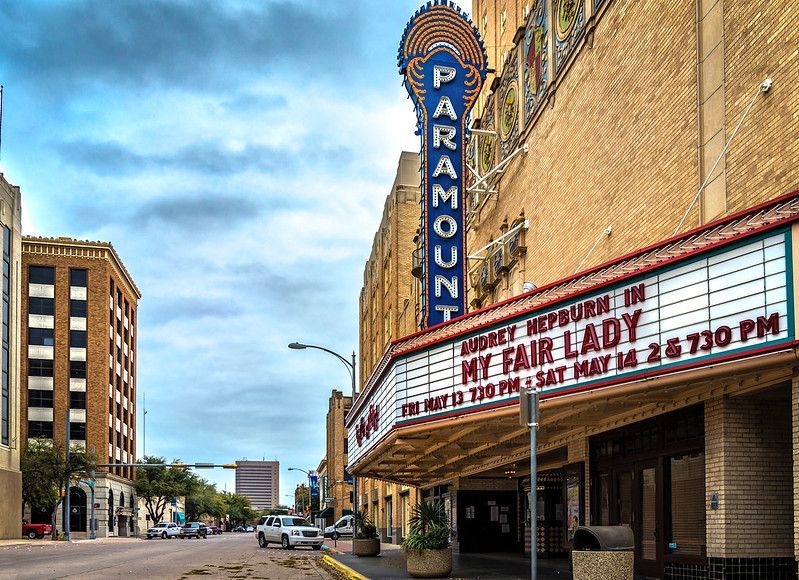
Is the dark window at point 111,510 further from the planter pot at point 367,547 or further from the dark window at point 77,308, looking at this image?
the planter pot at point 367,547

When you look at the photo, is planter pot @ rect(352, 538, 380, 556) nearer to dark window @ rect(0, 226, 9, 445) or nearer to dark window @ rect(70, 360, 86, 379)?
dark window @ rect(0, 226, 9, 445)

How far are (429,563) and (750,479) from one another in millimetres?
9030

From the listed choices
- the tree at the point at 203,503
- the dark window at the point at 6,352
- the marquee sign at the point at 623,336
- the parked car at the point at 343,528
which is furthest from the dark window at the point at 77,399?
the marquee sign at the point at 623,336

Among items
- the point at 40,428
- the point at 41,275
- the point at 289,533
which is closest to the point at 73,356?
the point at 40,428

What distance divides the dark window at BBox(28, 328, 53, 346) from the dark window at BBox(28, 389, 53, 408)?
14.7 ft

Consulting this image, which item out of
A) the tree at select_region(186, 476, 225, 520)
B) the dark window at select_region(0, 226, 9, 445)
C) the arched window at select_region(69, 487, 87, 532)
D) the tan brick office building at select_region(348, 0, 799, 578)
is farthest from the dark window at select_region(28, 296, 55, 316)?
the tan brick office building at select_region(348, 0, 799, 578)

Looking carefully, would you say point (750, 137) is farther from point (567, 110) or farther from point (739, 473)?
point (567, 110)

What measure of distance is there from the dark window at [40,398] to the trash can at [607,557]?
3141 inches

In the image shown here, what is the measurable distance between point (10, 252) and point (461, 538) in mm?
50829

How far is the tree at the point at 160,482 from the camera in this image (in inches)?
3959

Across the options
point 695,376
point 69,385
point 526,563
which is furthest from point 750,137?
point 69,385

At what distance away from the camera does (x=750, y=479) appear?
1370cm

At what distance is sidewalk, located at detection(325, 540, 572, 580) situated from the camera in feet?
67.4

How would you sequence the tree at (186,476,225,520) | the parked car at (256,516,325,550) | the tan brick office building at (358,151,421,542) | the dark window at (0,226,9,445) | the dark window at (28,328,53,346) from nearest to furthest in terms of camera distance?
the parked car at (256,516,325,550) < the tan brick office building at (358,151,421,542) < the dark window at (0,226,9,445) < the dark window at (28,328,53,346) < the tree at (186,476,225,520)
